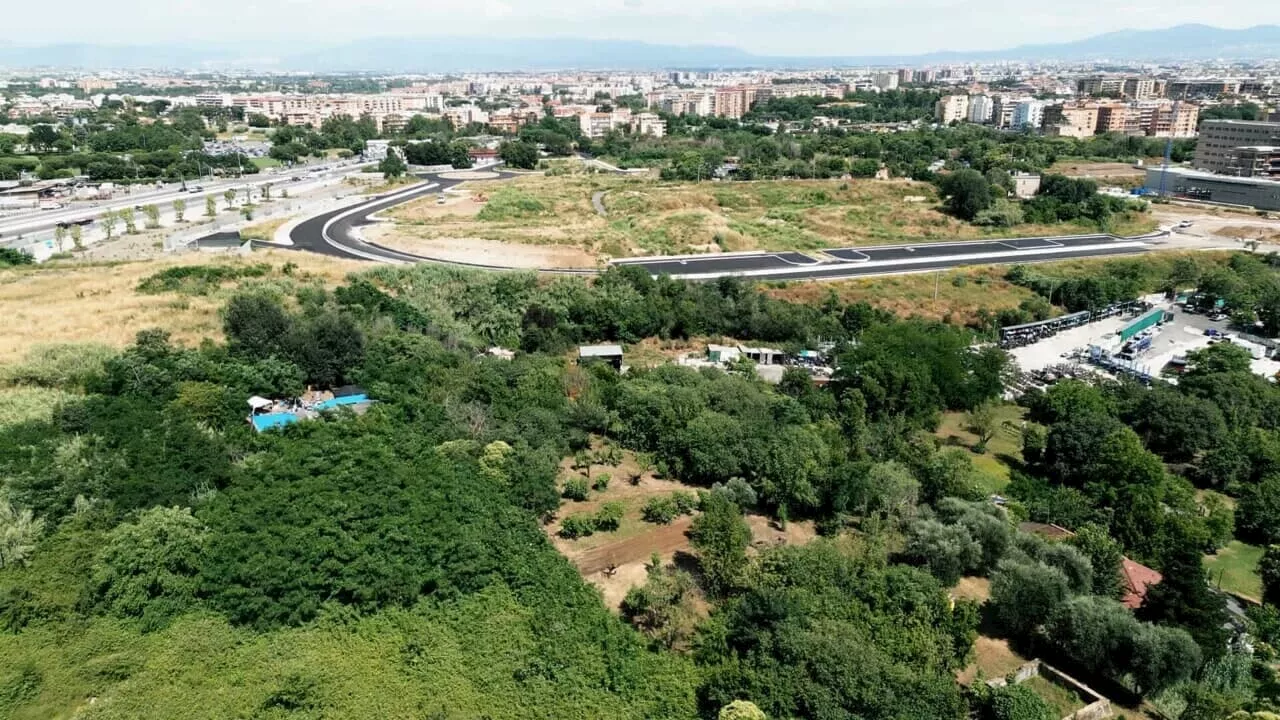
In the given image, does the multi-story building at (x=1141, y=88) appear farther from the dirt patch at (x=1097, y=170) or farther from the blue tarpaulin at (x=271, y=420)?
the blue tarpaulin at (x=271, y=420)

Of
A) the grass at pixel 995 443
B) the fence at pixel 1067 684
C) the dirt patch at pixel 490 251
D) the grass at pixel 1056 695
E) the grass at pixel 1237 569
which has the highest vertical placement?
the dirt patch at pixel 490 251

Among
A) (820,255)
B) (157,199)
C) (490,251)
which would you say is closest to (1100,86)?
(820,255)

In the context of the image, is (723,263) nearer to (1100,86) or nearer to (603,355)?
(603,355)

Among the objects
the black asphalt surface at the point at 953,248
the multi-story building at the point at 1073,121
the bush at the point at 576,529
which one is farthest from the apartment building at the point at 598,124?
the bush at the point at 576,529

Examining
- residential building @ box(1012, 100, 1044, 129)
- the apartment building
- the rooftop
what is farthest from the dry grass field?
residential building @ box(1012, 100, 1044, 129)

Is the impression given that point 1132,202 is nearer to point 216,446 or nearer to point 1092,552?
point 1092,552

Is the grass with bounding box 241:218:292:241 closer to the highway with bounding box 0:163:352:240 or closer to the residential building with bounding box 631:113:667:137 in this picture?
the highway with bounding box 0:163:352:240

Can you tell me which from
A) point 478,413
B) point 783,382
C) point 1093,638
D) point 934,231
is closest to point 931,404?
point 783,382
